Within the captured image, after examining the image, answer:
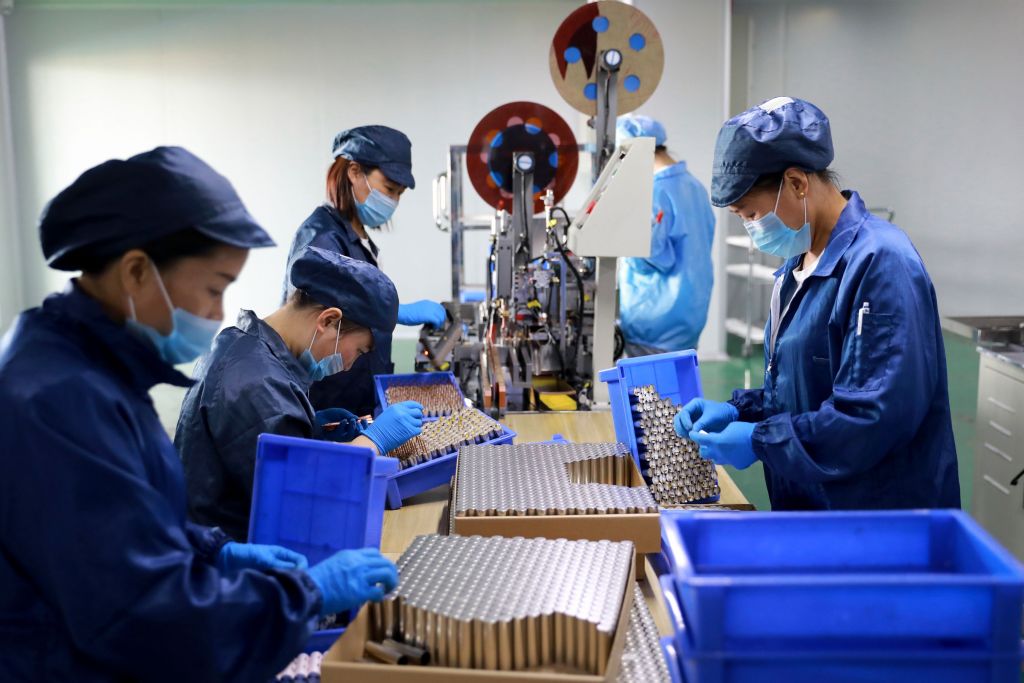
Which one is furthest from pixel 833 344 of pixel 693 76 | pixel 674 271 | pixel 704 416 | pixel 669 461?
pixel 693 76

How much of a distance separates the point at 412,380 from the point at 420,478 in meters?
0.83

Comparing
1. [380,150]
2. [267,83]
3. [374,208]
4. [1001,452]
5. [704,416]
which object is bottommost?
[1001,452]

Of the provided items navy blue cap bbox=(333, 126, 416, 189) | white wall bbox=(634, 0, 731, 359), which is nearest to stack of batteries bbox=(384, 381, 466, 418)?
navy blue cap bbox=(333, 126, 416, 189)

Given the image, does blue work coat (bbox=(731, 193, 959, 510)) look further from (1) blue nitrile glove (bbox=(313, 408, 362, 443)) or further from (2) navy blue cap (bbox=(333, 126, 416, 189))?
(2) navy blue cap (bbox=(333, 126, 416, 189))

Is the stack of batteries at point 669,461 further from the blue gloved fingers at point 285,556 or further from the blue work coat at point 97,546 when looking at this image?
the blue work coat at point 97,546

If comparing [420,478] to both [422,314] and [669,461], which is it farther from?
[422,314]

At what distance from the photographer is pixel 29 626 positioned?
3.86 ft

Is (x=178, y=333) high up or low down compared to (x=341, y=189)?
down

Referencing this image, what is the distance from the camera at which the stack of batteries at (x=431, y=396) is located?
286 centimetres

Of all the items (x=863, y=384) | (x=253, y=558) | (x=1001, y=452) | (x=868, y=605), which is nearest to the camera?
(x=868, y=605)

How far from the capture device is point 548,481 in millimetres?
1948

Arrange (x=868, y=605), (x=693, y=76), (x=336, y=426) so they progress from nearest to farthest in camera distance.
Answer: (x=868, y=605) < (x=336, y=426) < (x=693, y=76)

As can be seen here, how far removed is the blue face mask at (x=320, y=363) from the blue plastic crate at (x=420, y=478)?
1.09ft

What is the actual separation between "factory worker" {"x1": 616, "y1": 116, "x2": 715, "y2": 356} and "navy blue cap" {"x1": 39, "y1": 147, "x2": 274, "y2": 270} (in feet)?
9.85
